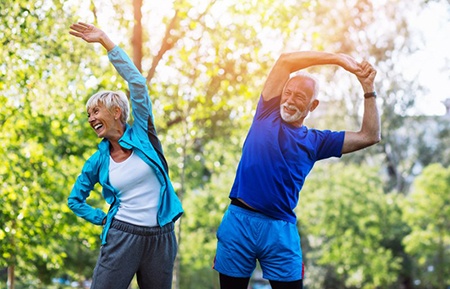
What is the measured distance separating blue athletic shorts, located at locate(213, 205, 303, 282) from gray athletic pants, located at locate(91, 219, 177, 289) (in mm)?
283

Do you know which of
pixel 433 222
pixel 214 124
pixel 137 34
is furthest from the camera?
pixel 433 222

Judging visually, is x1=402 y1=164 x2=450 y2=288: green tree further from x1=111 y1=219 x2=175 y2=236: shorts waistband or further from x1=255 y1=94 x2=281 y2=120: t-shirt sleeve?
x1=111 y1=219 x2=175 y2=236: shorts waistband

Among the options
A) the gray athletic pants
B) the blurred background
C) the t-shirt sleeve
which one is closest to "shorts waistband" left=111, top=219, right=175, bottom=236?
the gray athletic pants

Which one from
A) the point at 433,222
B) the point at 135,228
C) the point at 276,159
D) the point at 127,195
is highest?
the point at 276,159

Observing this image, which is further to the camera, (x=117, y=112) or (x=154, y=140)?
(x=154, y=140)

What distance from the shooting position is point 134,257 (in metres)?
3.27

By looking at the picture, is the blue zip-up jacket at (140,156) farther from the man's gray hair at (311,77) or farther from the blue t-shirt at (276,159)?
the man's gray hair at (311,77)

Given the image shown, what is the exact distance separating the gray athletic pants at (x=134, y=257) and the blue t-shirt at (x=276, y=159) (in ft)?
1.44

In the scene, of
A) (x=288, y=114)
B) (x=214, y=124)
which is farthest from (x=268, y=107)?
(x=214, y=124)

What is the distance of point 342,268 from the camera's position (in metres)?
25.1

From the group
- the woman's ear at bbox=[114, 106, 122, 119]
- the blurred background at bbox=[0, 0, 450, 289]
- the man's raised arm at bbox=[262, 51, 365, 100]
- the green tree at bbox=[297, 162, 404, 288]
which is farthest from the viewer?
the green tree at bbox=[297, 162, 404, 288]

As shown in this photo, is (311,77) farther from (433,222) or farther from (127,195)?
(433,222)

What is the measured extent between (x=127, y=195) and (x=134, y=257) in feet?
0.99

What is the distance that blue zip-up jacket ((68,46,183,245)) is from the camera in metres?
3.31
